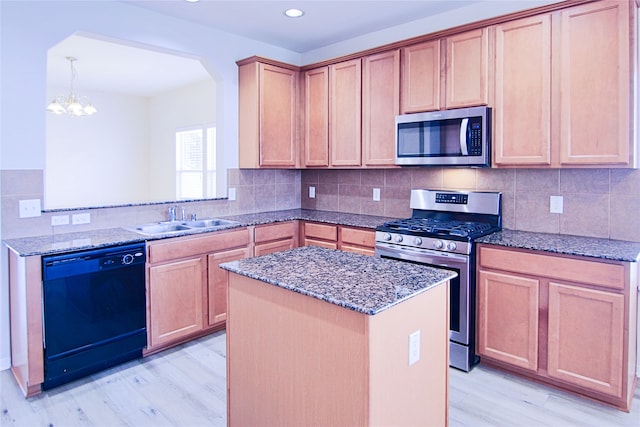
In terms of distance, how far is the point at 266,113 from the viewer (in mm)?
4078

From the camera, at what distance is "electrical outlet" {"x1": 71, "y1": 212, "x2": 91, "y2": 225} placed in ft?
10.4

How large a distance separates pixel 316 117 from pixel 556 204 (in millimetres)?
2281

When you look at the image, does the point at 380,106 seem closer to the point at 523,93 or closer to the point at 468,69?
the point at 468,69

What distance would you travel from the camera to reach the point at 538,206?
10.2 ft

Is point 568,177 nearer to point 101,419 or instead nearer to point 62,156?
point 101,419

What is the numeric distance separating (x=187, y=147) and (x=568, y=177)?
5.67 m

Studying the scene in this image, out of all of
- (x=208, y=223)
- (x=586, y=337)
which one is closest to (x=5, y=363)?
(x=208, y=223)

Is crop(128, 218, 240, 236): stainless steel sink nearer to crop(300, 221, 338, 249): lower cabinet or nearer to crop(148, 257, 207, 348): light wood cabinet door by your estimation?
crop(148, 257, 207, 348): light wood cabinet door

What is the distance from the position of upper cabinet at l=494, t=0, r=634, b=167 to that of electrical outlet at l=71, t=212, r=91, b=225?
3029 mm

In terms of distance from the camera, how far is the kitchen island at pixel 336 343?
1.45 meters

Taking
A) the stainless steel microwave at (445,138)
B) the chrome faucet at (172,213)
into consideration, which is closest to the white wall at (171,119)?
the chrome faucet at (172,213)

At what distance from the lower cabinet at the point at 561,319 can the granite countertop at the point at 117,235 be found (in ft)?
3.76

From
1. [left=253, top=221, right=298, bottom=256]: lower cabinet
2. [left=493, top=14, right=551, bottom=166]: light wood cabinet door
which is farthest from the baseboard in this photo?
[left=493, top=14, right=551, bottom=166]: light wood cabinet door

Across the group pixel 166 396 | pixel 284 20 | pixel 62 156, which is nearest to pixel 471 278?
pixel 166 396
